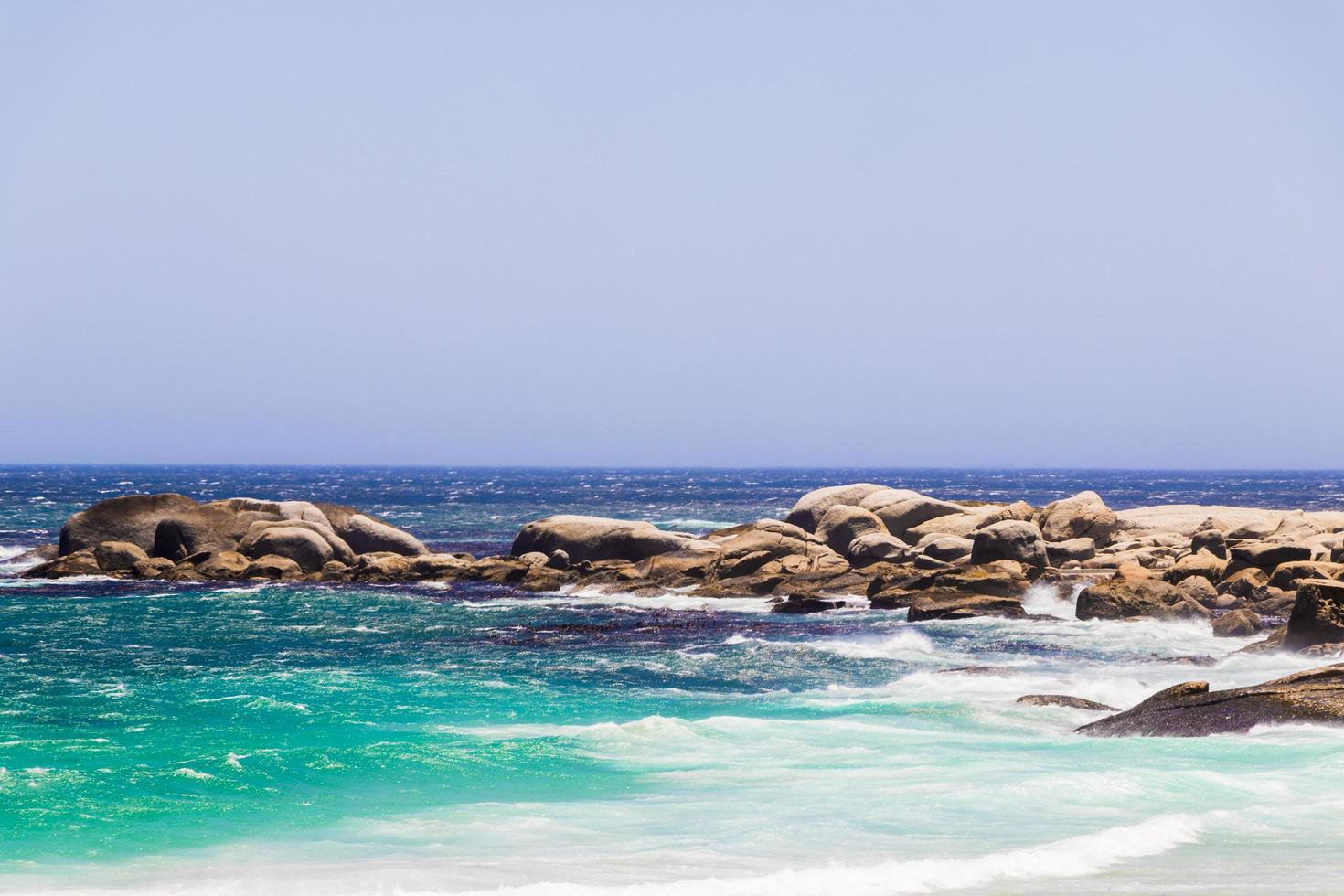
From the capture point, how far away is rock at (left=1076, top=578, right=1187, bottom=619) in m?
26.7

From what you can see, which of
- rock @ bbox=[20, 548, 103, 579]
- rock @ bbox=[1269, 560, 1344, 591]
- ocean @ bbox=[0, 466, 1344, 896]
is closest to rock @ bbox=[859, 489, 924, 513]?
rock @ bbox=[1269, 560, 1344, 591]

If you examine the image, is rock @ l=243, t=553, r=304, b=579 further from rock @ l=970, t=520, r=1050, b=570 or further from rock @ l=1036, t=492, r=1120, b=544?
rock @ l=1036, t=492, r=1120, b=544

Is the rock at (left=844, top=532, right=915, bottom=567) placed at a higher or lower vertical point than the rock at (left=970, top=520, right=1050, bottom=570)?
lower

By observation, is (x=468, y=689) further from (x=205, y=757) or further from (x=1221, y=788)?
(x=1221, y=788)

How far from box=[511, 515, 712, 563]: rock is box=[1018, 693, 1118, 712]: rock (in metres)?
22.2

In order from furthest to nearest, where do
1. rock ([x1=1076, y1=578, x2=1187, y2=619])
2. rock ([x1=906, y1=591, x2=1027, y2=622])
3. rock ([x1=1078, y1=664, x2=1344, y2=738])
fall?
rock ([x1=906, y1=591, x2=1027, y2=622]) < rock ([x1=1076, y1=578, x2=1187, y2=619]) < rock ([x1=1078, y1=664, x2=1344, y2=738])

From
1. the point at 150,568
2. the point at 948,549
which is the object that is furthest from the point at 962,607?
the point at 150,568

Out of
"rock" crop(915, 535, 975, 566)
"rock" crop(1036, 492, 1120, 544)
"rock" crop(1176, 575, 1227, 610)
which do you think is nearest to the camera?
"rock" crop(1176, 575, 1227, 610)

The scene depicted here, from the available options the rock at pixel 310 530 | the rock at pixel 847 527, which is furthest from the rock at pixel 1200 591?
the rock at pixel 310 530

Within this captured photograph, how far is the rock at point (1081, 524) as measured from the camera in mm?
41938

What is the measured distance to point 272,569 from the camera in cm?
3850

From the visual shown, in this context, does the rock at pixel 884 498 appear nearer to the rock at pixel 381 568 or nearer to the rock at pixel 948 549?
the rock at pixel 948 549

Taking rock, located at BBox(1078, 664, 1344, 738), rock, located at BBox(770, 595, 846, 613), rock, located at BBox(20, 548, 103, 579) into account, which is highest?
rock, located at BBox(1078, 664, 1344, 738)

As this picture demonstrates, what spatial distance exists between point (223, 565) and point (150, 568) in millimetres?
2320
